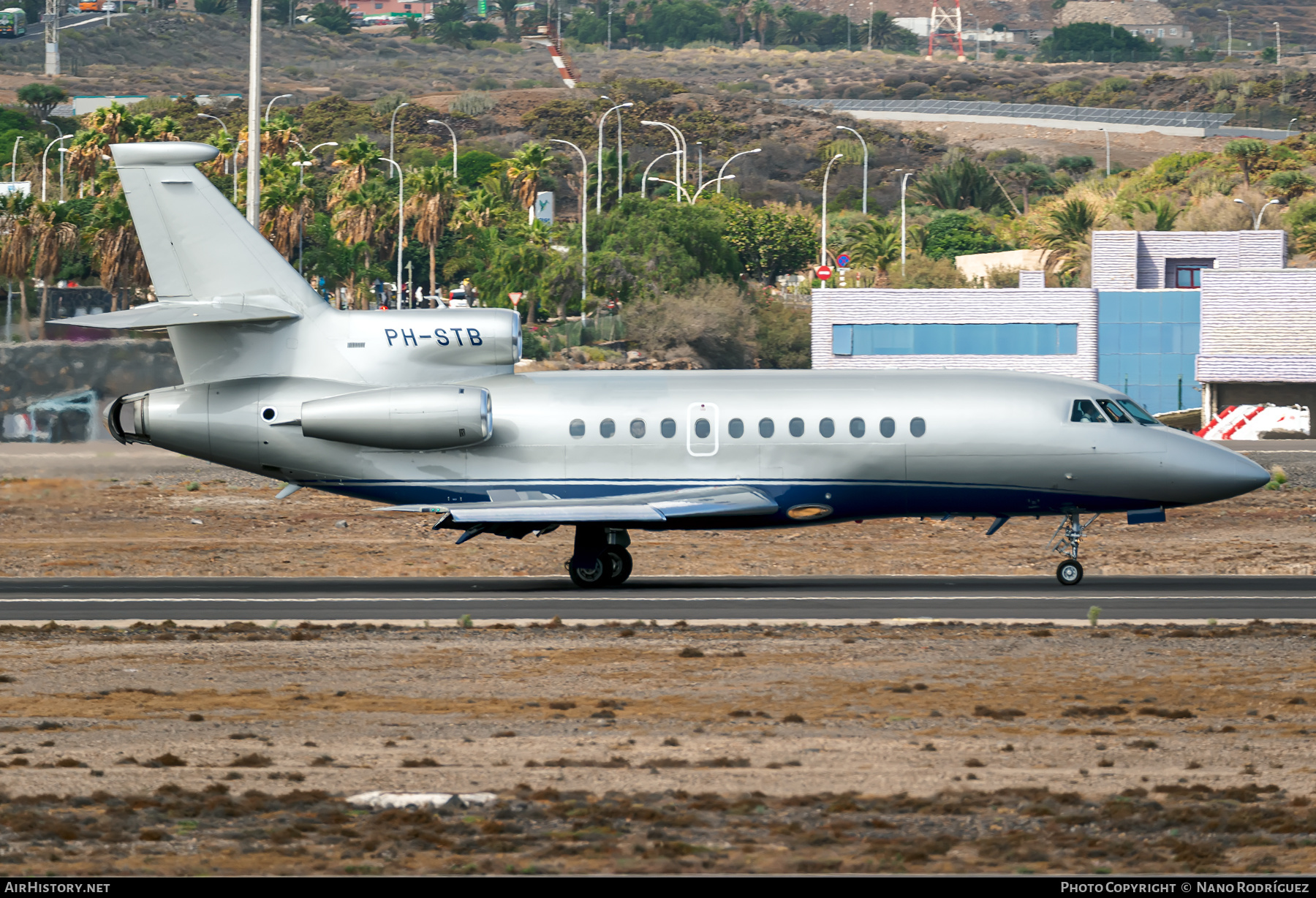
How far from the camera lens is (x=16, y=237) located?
8269 cm

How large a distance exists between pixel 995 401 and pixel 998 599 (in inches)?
161

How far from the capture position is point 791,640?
24.5 meters

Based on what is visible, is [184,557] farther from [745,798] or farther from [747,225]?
[747,225]

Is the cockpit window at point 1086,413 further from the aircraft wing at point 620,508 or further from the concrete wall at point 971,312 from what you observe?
the concrete wall at point 971,312

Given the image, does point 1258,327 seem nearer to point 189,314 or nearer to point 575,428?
point 575,428

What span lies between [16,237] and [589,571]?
59.0 metres

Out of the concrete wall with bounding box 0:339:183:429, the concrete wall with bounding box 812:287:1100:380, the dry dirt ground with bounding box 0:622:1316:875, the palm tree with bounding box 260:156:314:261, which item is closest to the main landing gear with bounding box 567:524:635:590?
the dry dirt ground with bounding box 0:622:1316:875

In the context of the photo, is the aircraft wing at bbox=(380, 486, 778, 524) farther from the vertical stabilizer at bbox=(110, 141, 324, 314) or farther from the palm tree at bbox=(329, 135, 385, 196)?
the palm tree at bbox=(329, 135, 385, 196)

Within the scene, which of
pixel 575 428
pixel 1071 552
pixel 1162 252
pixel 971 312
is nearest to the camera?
pixel 575 428

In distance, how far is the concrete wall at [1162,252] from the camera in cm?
8556

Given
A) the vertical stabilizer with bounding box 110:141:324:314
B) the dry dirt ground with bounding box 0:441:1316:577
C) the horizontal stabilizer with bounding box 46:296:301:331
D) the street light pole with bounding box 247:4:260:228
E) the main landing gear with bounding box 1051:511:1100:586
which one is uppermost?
the street light pole with bounding box 247:4:260:228

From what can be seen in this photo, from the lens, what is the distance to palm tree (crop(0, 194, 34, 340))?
232 ft
